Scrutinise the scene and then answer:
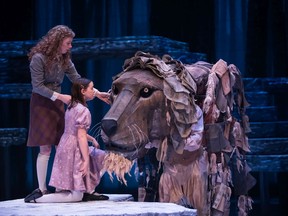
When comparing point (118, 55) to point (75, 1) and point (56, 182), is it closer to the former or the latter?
point (75, 1)

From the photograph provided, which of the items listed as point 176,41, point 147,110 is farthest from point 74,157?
point 176,41

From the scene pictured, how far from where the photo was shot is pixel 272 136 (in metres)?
6.50

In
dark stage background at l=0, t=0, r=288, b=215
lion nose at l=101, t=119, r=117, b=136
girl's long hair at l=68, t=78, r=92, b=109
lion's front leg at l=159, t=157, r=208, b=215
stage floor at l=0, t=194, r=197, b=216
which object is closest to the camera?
stage floor at l=0, t=194, r=197, b=216

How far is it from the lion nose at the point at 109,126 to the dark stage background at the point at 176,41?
2.36 meters

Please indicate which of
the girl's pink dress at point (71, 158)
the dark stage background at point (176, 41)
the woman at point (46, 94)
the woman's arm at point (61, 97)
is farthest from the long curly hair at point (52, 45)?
the dark stage background at point (176, 41)

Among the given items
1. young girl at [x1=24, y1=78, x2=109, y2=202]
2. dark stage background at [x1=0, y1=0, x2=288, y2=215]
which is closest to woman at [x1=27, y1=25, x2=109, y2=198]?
young girl at [x1=24, y1=78, x2=109, y2=202]

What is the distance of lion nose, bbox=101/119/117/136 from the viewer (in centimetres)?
402

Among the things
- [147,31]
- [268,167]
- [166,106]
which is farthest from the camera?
[147,31]

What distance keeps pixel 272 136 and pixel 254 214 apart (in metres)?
0.71

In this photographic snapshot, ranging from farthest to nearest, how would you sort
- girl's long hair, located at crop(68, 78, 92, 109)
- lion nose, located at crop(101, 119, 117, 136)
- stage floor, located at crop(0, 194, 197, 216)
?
1. girl's long hair, located at crop(68, 78, 92, 109)
2. lion nose, located at crop(101, 119, 117, 136)
3. stage floor, located at crop(0, 194, 197, 216)

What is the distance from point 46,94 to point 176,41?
2.22 metres

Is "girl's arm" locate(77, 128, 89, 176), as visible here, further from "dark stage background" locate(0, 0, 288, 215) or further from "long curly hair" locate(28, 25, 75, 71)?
"dark stage background" locate(0, 0, 288, 215)

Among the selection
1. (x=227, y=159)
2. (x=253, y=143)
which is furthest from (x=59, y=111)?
(x=253, y=143)

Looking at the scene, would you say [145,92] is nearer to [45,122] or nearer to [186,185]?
[186,185]
